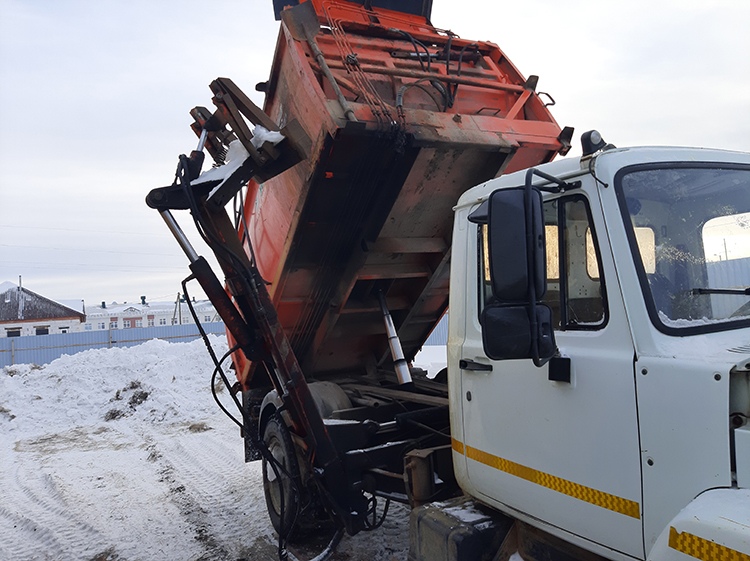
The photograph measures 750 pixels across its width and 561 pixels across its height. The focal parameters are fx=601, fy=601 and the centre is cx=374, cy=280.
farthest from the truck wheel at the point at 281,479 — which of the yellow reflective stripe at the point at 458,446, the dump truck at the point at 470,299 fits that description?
the yellow reflective stripe at the point at 458,446

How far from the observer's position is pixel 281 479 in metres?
4.74

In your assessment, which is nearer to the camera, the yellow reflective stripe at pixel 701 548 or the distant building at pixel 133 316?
the yellow reflective stripe at pixel 701 548

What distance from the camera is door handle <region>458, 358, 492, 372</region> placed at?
107 inches

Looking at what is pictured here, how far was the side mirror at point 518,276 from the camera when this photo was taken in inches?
76.9

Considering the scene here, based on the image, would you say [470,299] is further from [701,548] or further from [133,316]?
[133,316]

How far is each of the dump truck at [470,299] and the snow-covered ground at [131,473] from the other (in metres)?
0.80

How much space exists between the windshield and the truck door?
132 millimetres

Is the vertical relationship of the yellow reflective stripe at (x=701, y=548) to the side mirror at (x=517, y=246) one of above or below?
below

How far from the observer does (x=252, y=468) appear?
23.7 ft

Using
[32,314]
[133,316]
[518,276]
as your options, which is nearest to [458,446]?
[518,276]

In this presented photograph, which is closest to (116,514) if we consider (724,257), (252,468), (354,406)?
(252,468)

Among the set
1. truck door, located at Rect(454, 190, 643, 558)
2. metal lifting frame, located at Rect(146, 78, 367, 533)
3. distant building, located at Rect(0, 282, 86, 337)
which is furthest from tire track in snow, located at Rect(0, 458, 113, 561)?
distant building, located at Rect(0, 282, 86, 337)

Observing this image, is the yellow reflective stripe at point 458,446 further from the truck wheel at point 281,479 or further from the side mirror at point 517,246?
the truck wheel at point 281,479

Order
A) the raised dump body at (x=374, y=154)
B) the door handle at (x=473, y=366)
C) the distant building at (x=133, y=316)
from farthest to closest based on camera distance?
the distant building at (x=133, y=316) → the raised dump body at (x=374, y=154) → the door handle at (x=473, y=366)
